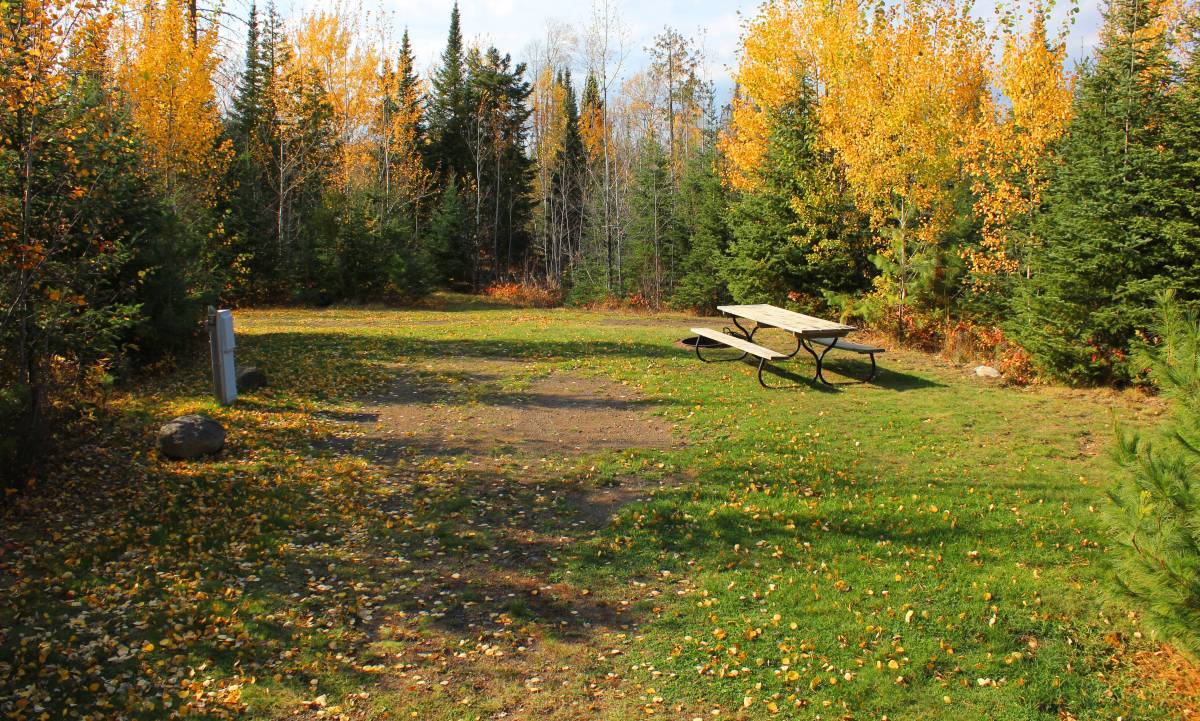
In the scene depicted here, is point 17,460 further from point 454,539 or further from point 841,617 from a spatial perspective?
point 841,617

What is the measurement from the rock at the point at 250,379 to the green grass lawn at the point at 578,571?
0.49m

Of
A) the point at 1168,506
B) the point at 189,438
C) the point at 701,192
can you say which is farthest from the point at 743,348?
the point at 701,192

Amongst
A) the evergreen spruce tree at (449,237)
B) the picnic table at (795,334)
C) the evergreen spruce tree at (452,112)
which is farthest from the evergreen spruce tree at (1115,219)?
the evergreen spruce tree at (452,112)

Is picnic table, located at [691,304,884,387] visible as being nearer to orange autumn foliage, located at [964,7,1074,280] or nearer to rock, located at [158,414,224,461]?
orange autumn foliage, located at [964,7,1074,280]

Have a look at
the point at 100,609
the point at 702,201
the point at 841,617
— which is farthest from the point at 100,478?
the point at 702,201

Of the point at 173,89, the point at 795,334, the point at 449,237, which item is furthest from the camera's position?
the point at 449,237

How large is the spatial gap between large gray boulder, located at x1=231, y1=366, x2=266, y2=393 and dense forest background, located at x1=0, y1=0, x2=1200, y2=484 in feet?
4.74

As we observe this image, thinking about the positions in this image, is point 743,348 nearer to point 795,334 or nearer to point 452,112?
point 795,334

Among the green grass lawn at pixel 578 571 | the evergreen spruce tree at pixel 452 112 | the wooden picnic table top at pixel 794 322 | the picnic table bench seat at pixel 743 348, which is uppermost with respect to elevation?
the evergreen spruce tree at pixel 452 112

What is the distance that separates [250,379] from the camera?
10539 mm

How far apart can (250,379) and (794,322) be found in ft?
26.8

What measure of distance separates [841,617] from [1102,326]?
7892 mm

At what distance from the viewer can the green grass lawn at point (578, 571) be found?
4172 mm

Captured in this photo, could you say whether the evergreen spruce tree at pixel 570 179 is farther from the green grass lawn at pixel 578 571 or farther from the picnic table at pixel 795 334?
the green grass lawn at pixel 578 571
